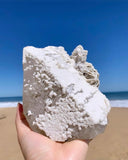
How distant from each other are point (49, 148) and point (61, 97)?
416 mm

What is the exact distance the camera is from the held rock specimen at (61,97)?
3.86 ft

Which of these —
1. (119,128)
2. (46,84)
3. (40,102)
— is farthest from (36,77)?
(119,128)

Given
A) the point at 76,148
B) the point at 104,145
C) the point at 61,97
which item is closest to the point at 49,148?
the point at 76,148

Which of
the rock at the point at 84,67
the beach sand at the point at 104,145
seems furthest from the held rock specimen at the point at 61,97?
the beach sand at the point at 104,145

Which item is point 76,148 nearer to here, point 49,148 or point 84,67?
point 49,148

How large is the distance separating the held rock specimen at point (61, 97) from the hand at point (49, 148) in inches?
1.9

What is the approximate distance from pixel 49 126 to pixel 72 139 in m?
0.22

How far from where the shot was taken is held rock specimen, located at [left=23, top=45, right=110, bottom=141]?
118 cm

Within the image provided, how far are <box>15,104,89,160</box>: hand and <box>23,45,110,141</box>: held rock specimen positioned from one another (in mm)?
49

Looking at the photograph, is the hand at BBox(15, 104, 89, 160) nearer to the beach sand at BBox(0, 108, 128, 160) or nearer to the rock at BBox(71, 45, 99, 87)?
the rock at BBox(71, 45, 99, 87)

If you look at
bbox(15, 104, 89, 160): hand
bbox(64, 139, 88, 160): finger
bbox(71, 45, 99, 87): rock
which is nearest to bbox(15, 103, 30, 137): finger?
bbox(15, 104, 89, 160): hand

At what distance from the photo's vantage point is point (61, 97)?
1267 mm

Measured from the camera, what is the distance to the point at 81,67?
1521 millimetres

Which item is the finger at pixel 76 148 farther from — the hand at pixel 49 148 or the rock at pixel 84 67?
the rock at pixel 84 67
